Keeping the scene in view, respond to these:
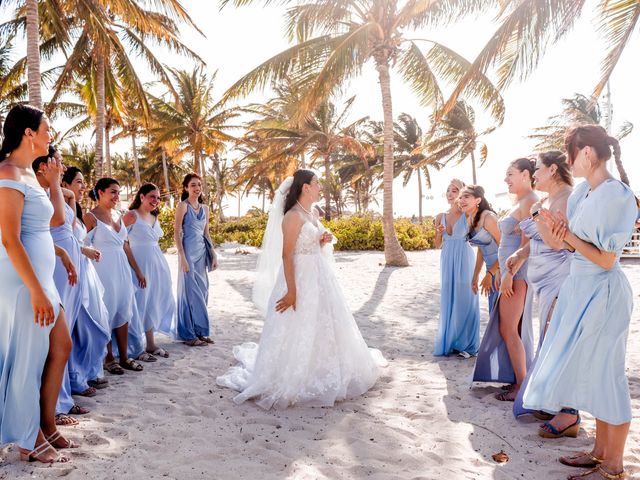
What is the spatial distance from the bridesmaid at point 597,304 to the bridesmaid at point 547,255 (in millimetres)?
516

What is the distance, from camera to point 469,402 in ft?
12.8

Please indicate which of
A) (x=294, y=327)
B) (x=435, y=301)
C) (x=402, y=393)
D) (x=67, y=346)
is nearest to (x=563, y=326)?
(x=402, y=393)

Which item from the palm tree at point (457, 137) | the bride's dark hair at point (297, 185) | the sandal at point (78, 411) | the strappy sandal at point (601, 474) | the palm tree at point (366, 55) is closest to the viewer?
the strappy sandal at point (601, 474)

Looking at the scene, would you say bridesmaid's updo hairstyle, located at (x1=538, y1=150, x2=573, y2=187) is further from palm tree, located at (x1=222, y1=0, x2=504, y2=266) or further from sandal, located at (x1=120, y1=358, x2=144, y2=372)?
palm tree, located at (x1=222, y1=0, x2=504, y2=266)

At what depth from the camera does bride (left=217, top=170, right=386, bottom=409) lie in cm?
387

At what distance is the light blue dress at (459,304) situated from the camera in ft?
17.1

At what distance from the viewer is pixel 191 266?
5832mm

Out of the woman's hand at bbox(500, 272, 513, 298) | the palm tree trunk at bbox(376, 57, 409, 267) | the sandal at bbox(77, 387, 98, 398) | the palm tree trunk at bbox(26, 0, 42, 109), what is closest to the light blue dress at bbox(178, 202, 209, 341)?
the sandal at bbox(77, 387, 98, 398)

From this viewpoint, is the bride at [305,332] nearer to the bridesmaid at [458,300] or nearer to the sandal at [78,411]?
the sandal at [78,411]

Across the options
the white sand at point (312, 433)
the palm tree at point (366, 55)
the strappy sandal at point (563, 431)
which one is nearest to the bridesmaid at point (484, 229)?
the white sand at point (312, 433)

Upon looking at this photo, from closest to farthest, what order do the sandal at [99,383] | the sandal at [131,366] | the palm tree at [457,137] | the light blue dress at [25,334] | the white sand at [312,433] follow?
the light blue dress at [25,334], the white sand at [312,433], the sandal at [99,383], the sandal at [131,366], the palm tree at [457,137]

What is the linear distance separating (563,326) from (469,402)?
4.87 feet

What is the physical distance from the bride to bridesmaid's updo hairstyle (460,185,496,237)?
1.54m

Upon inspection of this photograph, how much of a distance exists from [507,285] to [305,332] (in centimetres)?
171
